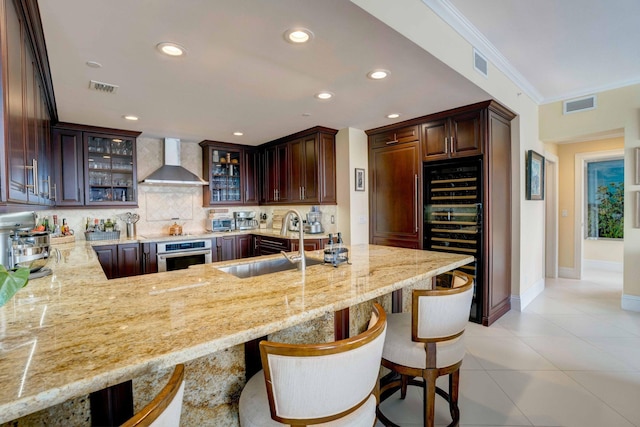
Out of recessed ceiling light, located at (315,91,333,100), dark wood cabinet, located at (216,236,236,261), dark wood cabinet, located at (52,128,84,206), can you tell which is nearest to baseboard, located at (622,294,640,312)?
recessed ceiling light, located at (315,91,333,100)

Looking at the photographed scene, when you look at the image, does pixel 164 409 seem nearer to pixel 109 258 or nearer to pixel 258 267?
pixel 258 267

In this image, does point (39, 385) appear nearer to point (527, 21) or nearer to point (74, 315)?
A: point (74, 315)

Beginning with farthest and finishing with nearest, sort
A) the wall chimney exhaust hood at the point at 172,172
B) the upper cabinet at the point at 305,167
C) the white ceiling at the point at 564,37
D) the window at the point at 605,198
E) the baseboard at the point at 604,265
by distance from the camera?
the baseboard at the point at 604,265 < the window at the point at 605,198 < the wall chimney exhaust hood at the point at 172,172 < the upper cabinet at the point at 305,167 < the white ceiling at the point at 564,37

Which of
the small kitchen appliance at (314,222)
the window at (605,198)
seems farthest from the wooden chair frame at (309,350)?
the window at (605,198)

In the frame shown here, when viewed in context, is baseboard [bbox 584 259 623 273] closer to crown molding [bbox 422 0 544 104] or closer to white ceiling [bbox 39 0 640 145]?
white ceiling [bbox 39 0 640 145]

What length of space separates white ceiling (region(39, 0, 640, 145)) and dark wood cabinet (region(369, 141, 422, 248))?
56 centimetres

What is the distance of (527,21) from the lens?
2.38 meters

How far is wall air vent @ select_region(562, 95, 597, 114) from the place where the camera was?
12.5ft

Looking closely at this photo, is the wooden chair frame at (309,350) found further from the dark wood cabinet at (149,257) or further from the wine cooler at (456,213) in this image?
the dark wood cabinet at (149,257)

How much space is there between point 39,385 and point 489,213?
140 inches

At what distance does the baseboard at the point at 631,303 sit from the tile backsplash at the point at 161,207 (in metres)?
3.68

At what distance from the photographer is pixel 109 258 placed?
379cm

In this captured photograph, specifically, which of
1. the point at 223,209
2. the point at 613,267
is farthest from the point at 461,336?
the point at 613,267

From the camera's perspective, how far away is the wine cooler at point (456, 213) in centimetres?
335
